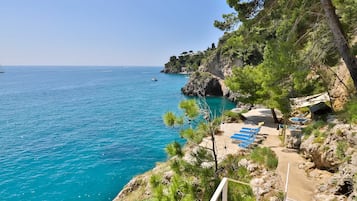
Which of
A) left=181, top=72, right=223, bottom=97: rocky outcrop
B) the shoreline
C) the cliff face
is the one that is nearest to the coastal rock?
the shoreline

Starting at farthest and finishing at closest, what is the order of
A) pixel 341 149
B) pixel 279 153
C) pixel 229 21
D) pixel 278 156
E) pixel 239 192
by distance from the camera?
pixel 229 21, pixel 279 153, pixel 278 156, pixel 341 149, pixel 239 192

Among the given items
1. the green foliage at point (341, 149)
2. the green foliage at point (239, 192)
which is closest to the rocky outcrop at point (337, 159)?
the green foliage at point (341, 149)

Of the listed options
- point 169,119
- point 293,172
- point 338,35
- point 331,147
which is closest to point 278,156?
point 293,172

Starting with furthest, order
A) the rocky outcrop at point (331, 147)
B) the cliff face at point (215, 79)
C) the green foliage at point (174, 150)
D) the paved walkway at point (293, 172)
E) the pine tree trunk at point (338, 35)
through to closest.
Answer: the cliff face at point (215, 79) < the pine tree trunk at point (338, 35) < the rocky outcrop at point (331, 147) < the paved walkway at point (293, 172) < the green foliage at point (174, 150)

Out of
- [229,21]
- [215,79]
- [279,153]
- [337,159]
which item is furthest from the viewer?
[215,79]

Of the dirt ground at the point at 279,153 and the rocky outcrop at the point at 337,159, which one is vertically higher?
the rocky outcrop at the point at 337,159

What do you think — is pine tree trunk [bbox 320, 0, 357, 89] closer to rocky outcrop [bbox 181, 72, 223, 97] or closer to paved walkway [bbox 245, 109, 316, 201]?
paved walkway [bbox 245, 109, 316, 201]

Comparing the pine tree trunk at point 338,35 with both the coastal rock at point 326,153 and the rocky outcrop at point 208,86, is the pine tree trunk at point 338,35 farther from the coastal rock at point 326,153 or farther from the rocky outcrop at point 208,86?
the rocky outcrop at point 208,86

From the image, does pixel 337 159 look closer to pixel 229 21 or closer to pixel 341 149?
pixel 341 149

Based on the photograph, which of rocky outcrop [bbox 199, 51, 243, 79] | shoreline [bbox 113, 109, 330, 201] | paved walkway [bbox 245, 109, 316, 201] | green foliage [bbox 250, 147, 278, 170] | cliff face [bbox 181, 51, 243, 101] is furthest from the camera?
rocky outcrop [bbox 199, 51, 243, 79]

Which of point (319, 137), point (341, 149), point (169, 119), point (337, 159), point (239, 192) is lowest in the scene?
point (239, 192)

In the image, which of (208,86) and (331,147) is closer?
(331,147)

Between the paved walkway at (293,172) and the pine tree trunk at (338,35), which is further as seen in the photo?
the pine tree trunk at (338,35)

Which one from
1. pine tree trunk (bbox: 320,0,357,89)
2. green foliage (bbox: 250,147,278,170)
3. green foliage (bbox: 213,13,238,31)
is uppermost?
green foliage (bbox: 213,13,238,31)
